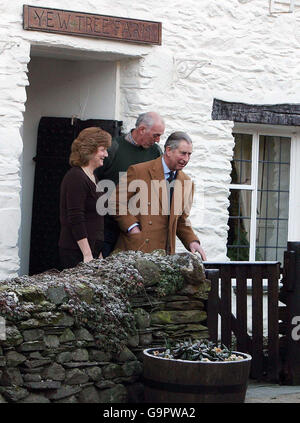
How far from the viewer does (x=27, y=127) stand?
10.0m

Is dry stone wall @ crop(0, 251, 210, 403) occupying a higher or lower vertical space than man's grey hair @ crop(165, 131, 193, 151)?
lower

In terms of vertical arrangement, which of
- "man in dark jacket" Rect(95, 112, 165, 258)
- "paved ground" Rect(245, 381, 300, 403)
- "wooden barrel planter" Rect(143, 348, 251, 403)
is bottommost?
"paved ground" Rect(245, 381, 300, 403)

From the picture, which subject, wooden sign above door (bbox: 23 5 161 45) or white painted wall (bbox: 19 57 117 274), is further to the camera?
white painted wall (bbox: 19 57 117 274)

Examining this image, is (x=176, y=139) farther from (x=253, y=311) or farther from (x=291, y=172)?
(x=291, y=172)

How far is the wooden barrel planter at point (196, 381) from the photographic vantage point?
6.43 meters

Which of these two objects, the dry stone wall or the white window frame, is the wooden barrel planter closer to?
the dry stone wall

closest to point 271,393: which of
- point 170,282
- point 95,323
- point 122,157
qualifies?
point 170,282

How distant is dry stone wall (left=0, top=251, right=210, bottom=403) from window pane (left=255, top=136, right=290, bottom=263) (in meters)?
3.43

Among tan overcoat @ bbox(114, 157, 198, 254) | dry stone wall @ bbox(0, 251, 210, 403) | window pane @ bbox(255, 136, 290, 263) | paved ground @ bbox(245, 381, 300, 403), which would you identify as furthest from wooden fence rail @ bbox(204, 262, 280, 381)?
window pane @ bbox(255, 136, 290, 263)

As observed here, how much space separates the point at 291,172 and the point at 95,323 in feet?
15.3

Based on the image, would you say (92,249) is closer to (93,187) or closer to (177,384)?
(93,187)

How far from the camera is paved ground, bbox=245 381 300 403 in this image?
7.61m

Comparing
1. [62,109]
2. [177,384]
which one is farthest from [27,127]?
[177,384]

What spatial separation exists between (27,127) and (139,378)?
12.5 feet
